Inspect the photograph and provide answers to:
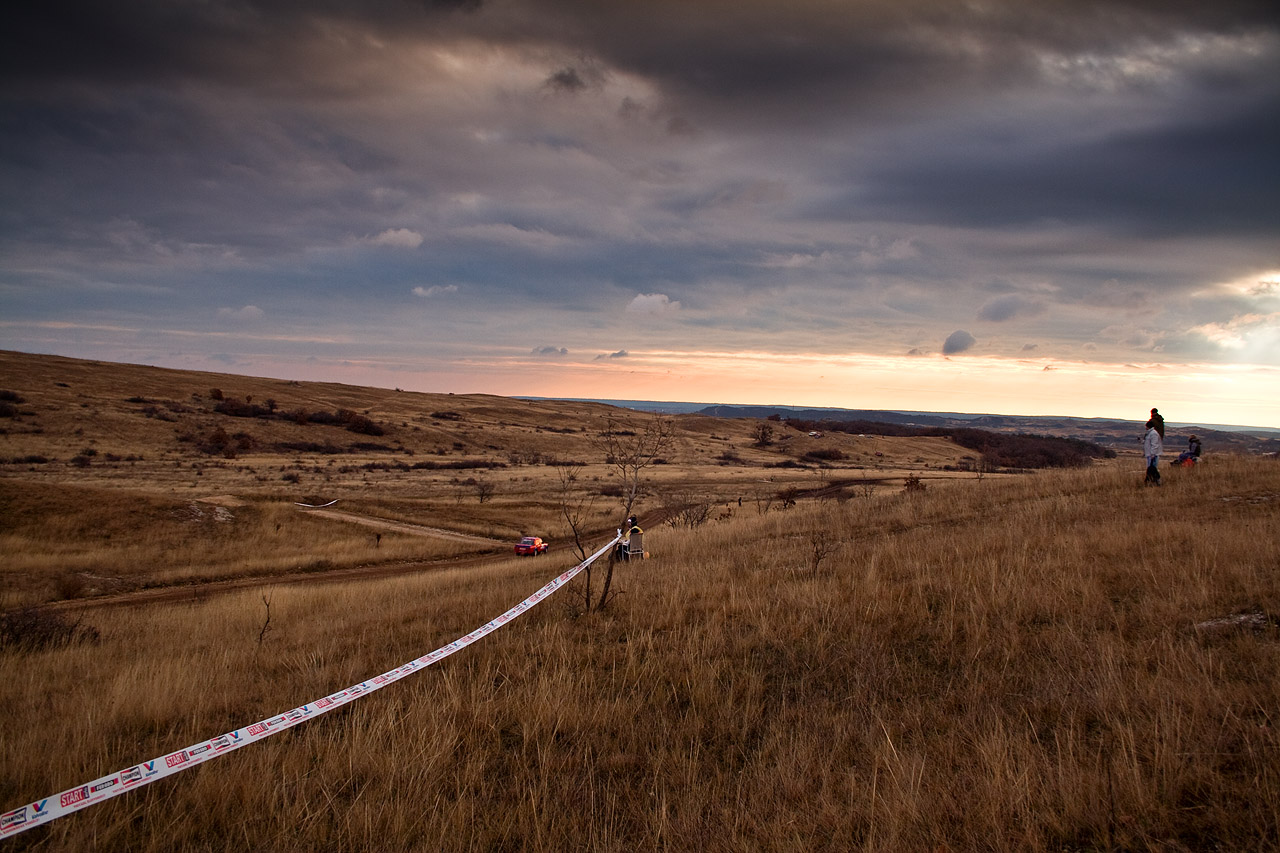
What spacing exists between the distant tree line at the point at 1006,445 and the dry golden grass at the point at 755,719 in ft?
227

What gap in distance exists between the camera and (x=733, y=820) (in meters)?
3.28

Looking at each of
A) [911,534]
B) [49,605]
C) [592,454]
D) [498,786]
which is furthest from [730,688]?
[592,454]

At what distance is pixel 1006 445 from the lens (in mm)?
97500

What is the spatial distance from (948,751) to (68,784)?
5626mm

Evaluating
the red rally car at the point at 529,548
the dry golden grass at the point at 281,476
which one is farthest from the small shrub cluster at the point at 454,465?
the red rally car at the point at 529,548

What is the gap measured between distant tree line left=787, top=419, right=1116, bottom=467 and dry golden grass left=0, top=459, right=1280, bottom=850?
69.2m

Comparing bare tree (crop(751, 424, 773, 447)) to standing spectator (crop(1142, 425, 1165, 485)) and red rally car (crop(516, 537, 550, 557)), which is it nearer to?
red rally car (crop(516, 537, 550, 557))

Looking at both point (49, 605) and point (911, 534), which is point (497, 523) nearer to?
point (49, 605)

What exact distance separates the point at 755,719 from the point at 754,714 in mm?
59

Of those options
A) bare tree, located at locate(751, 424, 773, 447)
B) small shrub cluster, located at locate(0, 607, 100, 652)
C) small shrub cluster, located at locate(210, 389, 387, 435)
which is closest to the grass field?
small shrub cluster, located at locate(0, 607, 100, 652)

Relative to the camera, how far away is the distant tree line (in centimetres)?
8331

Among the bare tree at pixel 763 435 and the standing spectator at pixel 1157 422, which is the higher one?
the standing spectator at pixel 1157 422

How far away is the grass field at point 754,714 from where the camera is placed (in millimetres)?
3152

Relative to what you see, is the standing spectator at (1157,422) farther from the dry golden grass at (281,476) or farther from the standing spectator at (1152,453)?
the dry golden grass at (281,476)
